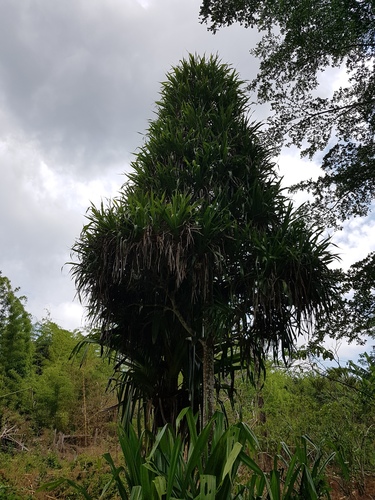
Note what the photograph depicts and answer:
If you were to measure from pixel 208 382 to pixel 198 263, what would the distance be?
100 cm

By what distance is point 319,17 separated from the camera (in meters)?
4.27

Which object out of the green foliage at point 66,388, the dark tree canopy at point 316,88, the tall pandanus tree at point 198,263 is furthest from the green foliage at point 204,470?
the green foliage at point 66,388

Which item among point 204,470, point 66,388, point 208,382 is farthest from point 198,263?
point 66,388

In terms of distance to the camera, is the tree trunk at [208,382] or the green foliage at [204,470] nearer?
the green foliage at [204,470]

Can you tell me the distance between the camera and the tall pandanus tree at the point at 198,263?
3467 mm

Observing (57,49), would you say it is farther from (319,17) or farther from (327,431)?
(327,431)

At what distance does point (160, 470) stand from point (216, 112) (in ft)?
12.4

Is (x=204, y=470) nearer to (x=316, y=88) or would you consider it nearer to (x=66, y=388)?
(x=316, y=88)

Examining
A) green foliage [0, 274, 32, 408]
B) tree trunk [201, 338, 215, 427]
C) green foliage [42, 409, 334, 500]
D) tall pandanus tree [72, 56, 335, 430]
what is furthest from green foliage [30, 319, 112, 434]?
green foliage [42, 409, 334, 500]

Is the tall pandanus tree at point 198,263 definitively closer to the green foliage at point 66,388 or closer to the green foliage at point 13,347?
the green foliage at point 66,388

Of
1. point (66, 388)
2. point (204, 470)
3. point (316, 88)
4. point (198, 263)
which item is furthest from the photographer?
point (66, 388)

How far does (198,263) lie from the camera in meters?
3.51

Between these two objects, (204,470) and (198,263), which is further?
(198,263)

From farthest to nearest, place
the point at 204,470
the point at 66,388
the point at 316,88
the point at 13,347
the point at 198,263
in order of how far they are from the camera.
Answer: the point at 13,347, the point at 66,388, the point at 316,88, the point at 198,263, the point at 204,470
